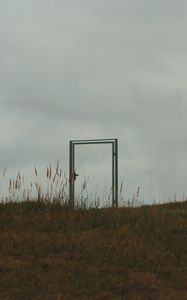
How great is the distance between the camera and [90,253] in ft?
33.3

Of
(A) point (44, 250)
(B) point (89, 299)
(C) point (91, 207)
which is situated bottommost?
(B) point (89, 299)

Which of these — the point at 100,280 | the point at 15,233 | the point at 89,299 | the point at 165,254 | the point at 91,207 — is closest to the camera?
the point at 89,299

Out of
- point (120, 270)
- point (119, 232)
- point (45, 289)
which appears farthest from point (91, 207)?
point (45, 289)

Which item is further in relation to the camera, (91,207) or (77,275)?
(91,207)

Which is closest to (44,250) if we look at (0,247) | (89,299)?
(0,247)

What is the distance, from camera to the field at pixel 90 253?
28.4 feet

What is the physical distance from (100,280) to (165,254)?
1824 mm

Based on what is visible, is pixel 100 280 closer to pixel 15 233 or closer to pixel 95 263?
pixel 95 263

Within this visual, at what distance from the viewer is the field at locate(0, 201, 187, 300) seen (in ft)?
28.4

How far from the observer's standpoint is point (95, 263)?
31.8ft

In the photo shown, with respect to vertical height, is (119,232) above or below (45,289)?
above

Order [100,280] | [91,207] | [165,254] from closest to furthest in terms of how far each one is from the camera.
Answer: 1. [100,280]
2. [165,254]
3. [91,207]

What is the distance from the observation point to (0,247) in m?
10.5

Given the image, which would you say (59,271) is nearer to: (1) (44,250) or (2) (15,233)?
(1) (44,250)
